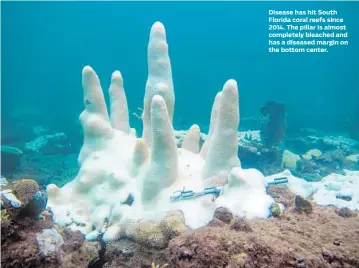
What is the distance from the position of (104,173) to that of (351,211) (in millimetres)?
3725

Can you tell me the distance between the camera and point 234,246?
2.41 metres

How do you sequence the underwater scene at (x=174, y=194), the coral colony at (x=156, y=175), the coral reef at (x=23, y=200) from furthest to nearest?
the coral colony at (x=156, y=175), the coral reef at (x=23, y=200), the underwater scene at (x=174, y=194)

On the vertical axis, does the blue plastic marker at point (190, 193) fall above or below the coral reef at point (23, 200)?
below

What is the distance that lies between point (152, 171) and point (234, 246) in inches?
88.2

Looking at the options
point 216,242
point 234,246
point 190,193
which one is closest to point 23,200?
point 190,193

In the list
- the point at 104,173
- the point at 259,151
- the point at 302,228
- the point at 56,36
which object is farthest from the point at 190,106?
the point at 56,36

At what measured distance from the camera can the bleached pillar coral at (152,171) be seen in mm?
3957

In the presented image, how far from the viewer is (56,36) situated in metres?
113

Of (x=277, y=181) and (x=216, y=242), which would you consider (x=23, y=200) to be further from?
(x=277, y=181)

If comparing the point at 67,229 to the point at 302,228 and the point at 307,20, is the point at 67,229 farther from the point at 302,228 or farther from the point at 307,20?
the point at 307,20

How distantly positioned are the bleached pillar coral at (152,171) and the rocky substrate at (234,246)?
293 mm

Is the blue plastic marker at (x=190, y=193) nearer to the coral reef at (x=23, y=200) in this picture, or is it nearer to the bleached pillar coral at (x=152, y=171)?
the bleached pillar coral at (x=152, y=171)

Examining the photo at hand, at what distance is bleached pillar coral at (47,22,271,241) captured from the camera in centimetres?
396

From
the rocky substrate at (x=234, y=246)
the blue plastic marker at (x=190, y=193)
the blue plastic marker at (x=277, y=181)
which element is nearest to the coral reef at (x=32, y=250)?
the rocky substrate at (x=234, y=246)
